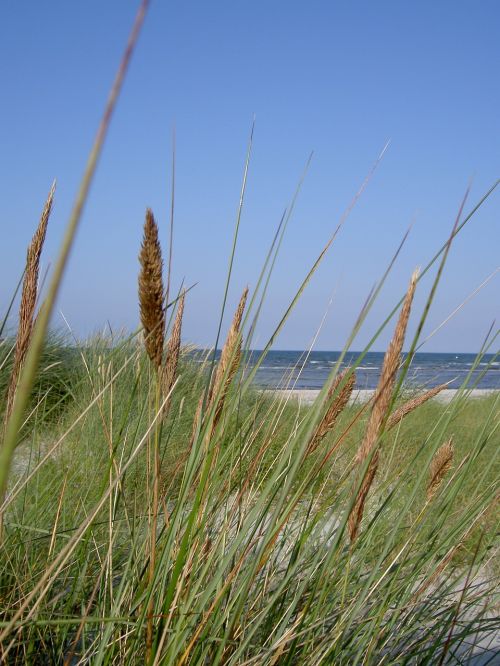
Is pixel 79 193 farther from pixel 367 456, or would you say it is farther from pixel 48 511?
pixel 48 511

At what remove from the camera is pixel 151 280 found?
870 mm

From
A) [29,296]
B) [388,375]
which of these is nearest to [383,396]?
[388,375]

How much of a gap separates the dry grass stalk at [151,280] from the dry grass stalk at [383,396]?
360 mm

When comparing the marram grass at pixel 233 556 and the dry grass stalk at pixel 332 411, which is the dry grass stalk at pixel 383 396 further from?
the dry grass stalk at pixel 332 411

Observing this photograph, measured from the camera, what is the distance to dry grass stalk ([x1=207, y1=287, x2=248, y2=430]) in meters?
1.06

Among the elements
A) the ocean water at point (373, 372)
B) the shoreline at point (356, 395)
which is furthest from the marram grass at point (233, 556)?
the shoreline at point (356, 395)

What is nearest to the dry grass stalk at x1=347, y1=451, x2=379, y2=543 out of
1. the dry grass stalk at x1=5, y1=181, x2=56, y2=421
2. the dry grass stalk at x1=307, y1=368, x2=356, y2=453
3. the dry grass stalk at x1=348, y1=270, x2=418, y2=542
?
the dry grass stalk at x1=348, y1=270, x2=418, y2=542

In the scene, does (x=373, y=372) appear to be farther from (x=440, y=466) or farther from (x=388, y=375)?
(x=388, y=375)

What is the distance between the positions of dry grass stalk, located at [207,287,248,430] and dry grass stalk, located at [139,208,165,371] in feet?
0.63

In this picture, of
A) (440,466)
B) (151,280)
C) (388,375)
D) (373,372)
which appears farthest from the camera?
(373,372)

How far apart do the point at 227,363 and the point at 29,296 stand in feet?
1.14

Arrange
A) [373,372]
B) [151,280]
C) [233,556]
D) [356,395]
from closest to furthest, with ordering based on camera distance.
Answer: [151,280] → [233,556] → [356,395] → [373,372]

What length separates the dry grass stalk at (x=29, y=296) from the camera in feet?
3.39

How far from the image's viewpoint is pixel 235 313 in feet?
3.82
